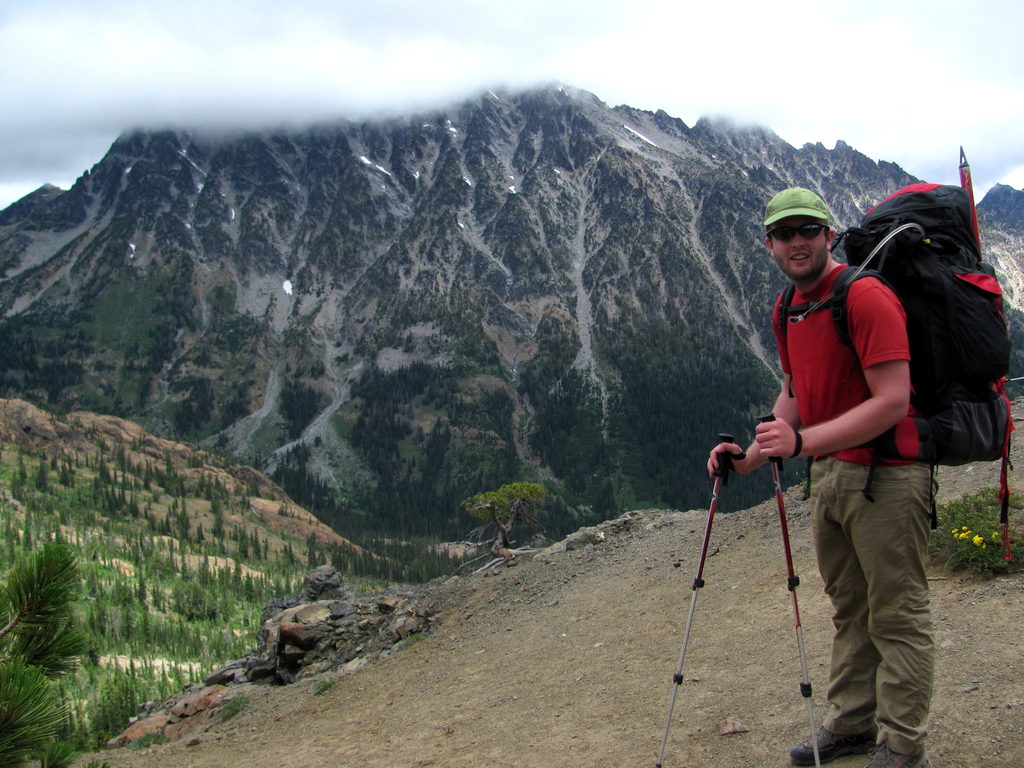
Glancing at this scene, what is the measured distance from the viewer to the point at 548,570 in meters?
16.1

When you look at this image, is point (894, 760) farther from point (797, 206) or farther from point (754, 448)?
point (797, 206)

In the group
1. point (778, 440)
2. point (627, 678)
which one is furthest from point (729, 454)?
point (627, 678)

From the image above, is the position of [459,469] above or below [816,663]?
below

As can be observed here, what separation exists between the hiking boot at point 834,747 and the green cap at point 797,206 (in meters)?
3.66

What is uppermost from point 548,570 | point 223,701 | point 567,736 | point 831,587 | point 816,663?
point 831,587

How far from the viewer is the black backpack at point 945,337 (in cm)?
383

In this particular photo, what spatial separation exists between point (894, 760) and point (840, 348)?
2.57 metres

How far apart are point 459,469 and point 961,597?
611ft

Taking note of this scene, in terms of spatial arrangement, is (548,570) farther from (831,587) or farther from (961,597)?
(831,587)

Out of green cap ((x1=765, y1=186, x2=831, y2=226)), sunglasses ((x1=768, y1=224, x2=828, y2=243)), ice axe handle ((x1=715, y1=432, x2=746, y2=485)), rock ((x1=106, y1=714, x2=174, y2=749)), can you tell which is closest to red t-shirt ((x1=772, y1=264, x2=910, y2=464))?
sunglasses ((x1=768, y1=224, x2=828, y2=243))

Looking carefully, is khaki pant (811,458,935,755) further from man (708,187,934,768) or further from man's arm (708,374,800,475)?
man's arm (708,374,800,475)

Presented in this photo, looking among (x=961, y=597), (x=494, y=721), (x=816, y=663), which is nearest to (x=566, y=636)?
(x=494, y=721)

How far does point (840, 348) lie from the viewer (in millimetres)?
4164

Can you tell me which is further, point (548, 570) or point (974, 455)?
point (548, 570)
